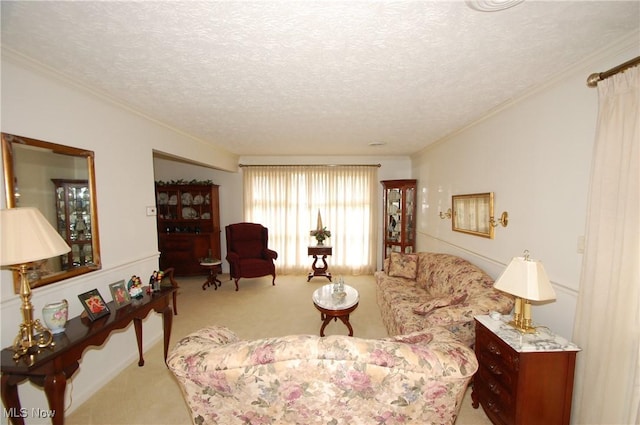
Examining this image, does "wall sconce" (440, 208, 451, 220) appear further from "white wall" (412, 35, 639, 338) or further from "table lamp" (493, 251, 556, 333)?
"table lamp" (493, 251, 556, 333)

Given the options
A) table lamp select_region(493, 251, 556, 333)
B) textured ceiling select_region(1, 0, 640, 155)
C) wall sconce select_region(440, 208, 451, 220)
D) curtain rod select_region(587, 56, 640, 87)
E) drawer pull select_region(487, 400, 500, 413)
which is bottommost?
drawer pull select_region(487, 400, 500, 413)

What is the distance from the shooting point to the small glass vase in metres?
1.72

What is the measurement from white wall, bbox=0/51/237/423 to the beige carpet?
0.23 metres

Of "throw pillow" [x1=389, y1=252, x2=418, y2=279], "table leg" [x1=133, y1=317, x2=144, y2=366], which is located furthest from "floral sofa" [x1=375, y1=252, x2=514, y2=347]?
"table leg" [x1=133, y1=317, x2=144, y2=366]

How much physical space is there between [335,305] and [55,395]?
2259mm

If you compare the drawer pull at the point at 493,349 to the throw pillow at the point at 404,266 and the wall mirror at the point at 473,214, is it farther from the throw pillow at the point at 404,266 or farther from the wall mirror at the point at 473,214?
the throw pillow at the point at 404,266

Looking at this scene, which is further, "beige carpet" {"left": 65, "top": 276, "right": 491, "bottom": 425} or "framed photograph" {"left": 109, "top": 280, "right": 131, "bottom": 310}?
"framed photograph" {"left": 109, "top": 280, "right": 131, "bottom": 310}

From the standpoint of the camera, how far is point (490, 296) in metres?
2.23

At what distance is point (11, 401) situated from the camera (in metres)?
1.51

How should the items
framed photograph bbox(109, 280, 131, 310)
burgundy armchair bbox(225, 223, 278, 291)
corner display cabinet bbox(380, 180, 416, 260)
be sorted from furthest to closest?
corner display cabinet bbox(380, 180, 416, 260)
burgundy armchair bbox(225, 223, 278, 291)
framed photograph bbox(109, 280, 131, 310)

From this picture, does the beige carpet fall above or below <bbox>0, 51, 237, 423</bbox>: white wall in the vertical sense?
below

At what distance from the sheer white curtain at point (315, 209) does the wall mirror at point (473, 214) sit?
7.23 ft

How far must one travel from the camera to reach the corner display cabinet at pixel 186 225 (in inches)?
211

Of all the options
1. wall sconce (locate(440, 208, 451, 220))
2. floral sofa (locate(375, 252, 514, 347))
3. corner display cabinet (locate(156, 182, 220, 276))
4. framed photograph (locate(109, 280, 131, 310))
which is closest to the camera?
floral sofa (locate(375, 252, 514, 347))
